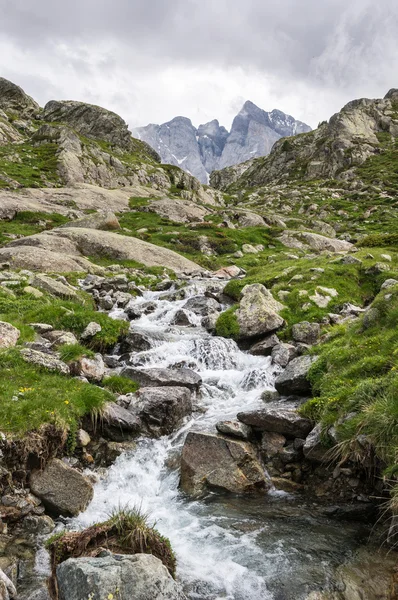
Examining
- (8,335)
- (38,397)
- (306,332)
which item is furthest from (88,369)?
(306,332)

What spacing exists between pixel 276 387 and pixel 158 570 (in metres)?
10.4

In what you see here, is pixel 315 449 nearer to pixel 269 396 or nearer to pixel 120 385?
pixel 269 396

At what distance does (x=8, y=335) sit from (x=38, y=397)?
5.49m

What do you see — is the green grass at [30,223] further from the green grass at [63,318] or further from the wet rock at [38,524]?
the wet rock at [38,524]

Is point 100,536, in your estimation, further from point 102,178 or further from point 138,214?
point 102,178

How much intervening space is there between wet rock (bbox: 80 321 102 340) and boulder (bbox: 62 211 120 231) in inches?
1364

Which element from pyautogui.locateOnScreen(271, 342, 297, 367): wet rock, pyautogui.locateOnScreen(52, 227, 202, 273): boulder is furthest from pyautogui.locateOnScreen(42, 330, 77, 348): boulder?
pyautogui.locateOnScreen(52, 227, 202, 273): boulder

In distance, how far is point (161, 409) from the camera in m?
14.2

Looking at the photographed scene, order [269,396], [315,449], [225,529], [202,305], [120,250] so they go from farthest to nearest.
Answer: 1. [120,250]
2. [202,305]
3. [269,396]
4. [315,449]
5. [225,529]

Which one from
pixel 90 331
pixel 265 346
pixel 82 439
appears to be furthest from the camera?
pixel 265 346

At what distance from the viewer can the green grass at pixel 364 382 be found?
31.2ft

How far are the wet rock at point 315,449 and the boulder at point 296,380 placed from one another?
3800mm

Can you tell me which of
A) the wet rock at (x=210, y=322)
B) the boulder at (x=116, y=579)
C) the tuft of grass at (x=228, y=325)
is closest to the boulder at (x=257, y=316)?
the tuft of grass at (x=228, y=325)

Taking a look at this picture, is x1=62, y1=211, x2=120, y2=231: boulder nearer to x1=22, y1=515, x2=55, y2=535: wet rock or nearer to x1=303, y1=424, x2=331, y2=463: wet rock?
x1=22, y1=515, x2=55, y2=535: wet rock
